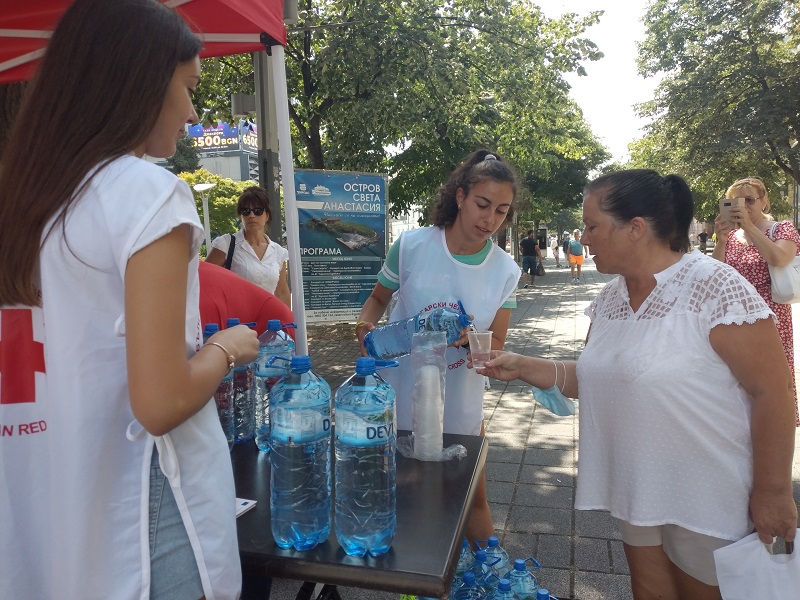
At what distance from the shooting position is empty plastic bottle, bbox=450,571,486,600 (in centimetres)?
221

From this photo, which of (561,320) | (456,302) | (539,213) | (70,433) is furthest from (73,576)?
(539,213)

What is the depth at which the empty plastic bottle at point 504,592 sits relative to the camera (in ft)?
6.61

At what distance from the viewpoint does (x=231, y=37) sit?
10.4 feet

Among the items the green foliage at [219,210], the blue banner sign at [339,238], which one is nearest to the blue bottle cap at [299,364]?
the blue banner sign at [339,238]

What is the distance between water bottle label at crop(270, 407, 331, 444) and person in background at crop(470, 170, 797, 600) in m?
1.07

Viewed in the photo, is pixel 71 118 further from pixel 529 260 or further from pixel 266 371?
pixel 529 260

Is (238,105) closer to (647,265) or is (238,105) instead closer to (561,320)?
(647,265)

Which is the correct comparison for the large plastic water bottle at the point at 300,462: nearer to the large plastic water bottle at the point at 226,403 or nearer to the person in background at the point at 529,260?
the large plastic water bottle at the point at 226,403

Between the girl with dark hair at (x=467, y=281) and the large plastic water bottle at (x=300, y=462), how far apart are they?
3.59 feet

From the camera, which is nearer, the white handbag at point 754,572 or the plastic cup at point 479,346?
the white handbag at point 754,572

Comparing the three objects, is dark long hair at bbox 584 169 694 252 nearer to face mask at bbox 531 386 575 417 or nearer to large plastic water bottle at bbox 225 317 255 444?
face mask at bbox 531 386 575 417

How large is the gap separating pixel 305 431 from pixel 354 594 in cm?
207

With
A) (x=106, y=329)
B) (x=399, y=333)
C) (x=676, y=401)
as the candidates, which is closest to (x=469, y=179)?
(x=399, y=333)

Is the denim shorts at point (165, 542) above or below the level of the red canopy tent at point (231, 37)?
below
